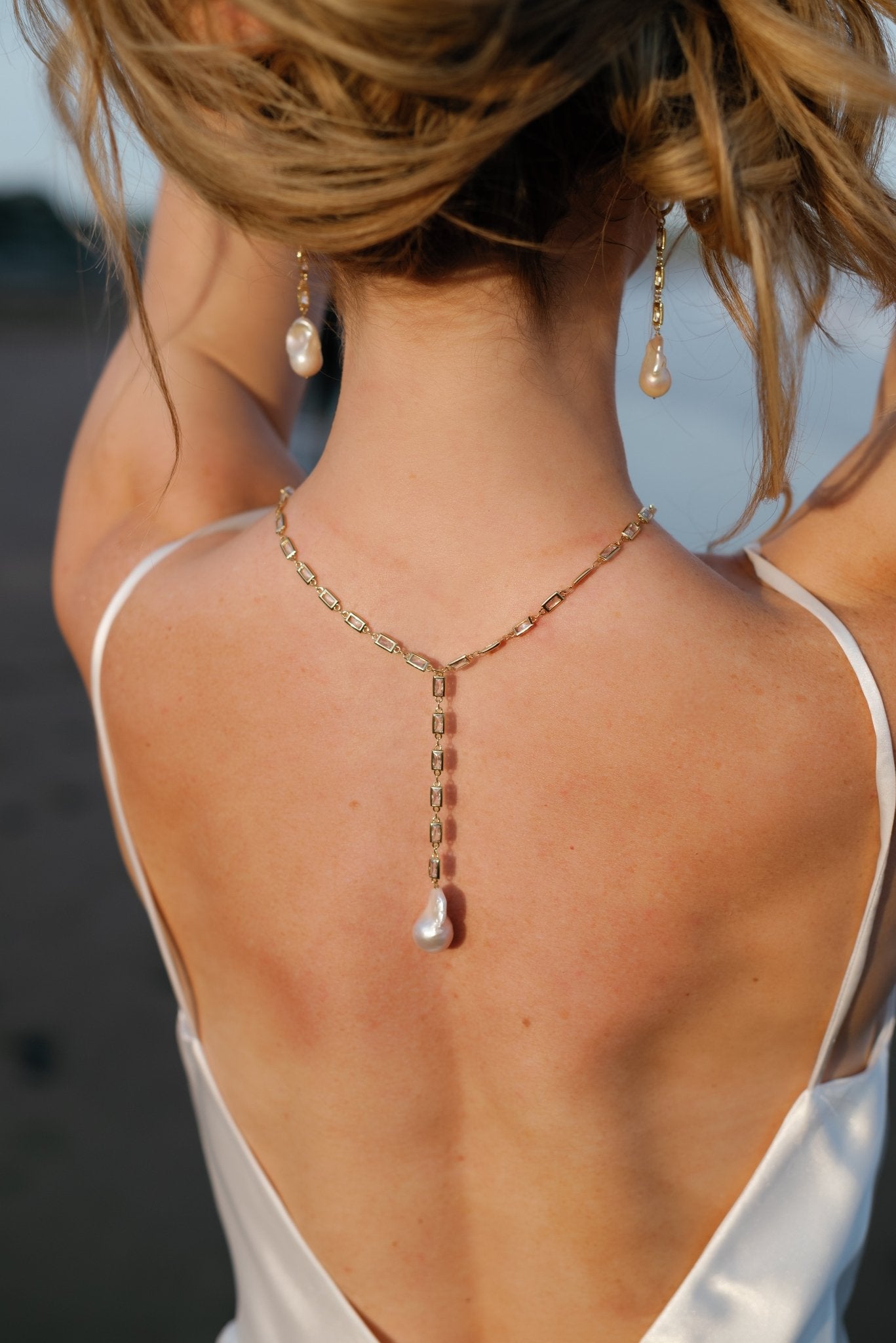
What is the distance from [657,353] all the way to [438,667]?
34cm

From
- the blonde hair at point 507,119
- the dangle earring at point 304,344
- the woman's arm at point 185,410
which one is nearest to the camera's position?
the blonde hair at point 507,119

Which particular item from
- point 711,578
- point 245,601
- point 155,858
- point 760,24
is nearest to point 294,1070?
point 155,858

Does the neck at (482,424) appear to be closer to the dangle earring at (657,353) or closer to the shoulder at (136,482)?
the dangle earring at (657,353)

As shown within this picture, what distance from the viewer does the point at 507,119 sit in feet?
2.32

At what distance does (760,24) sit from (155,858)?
33.1 inches

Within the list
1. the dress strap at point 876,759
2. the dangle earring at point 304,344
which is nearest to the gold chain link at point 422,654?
the dress strap at point 876,759

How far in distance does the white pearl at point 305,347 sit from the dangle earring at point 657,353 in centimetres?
29

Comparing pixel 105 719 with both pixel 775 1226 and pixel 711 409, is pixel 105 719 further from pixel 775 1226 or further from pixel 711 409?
pixel 711 409

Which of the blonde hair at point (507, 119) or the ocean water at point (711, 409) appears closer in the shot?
the blonde hair at point (507, 119)

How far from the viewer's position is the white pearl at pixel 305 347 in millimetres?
1104

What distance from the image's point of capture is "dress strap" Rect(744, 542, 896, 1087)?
3.00 ft

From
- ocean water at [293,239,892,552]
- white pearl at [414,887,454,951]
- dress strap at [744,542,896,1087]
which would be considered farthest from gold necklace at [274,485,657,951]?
ocean water at [293,239,892,552]

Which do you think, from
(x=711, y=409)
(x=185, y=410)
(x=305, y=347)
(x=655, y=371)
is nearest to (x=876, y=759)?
(x=655, y=371)

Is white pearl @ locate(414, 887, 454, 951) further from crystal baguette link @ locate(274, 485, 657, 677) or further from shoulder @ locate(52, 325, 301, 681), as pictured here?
shoulder @ locate(52, 325, 301, 681)
